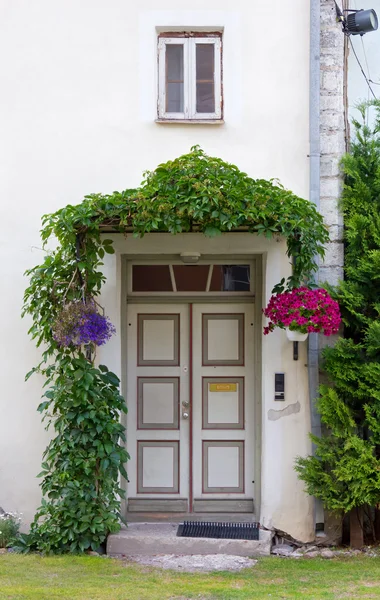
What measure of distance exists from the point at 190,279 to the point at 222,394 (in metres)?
1.18

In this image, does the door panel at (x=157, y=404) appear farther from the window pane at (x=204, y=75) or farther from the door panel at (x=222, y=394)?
the window pane at (x=204, y=75)

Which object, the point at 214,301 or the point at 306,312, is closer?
the point at 306,312

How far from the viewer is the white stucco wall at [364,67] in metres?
8.59

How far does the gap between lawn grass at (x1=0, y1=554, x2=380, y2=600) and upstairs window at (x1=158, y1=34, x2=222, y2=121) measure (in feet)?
13.4

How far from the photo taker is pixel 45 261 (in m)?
7.50

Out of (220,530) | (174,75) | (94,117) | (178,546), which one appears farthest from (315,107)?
(178,546)

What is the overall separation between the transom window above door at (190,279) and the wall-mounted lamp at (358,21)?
99.3 inches

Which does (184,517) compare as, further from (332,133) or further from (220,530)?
(332,133)

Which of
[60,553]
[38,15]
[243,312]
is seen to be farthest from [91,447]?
[38,15]

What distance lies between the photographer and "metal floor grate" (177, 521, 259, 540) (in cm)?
784

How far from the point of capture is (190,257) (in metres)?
8.20

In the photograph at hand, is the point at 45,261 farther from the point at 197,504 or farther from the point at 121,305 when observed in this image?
the point at 197,504

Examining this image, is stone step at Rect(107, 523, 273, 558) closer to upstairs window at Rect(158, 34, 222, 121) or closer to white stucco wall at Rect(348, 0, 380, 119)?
upstairs window at Rect(158, 34, 222, 121)

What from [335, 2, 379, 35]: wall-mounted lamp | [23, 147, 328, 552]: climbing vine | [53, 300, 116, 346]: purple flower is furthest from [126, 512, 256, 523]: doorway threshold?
[335, 2, 379, 35]: wall-mounted lamp
